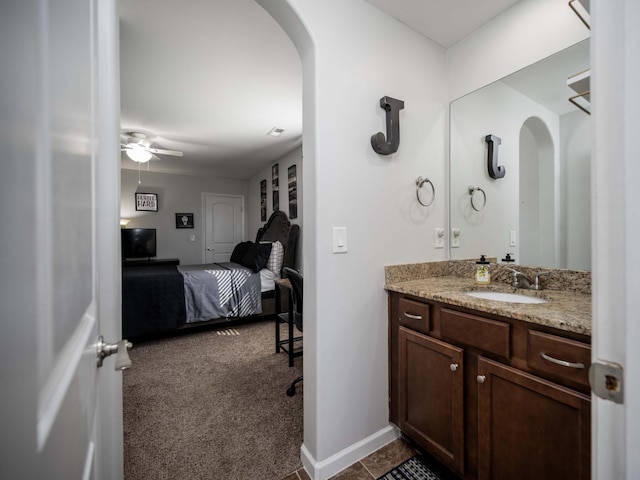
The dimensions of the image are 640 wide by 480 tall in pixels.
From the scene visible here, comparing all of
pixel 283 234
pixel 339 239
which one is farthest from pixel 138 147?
pixel 339 239

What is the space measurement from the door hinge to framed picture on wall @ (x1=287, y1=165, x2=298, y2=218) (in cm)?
384

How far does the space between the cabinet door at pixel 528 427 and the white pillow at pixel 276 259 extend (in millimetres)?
3122

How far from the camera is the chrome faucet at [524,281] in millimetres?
1518

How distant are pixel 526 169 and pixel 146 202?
A: 606 centimetres

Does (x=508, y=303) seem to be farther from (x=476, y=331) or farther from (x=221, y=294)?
(x=221, y=294)

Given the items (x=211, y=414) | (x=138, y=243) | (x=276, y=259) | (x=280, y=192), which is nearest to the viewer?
(x=211, y=414)

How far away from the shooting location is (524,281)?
5.15 ft

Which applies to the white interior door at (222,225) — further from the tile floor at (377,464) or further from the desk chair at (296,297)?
the tile floor at (377,464)

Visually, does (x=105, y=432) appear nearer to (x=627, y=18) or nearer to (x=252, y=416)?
(x=252, y=416)

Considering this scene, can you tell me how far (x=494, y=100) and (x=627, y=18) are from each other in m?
1.62

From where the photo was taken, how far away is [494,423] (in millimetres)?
1163

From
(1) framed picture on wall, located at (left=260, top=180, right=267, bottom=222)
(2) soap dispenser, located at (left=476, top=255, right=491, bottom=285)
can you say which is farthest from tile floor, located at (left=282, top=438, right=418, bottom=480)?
(1) framed picture on wall, located at (left=260, top=180, right=267, bottom=222)

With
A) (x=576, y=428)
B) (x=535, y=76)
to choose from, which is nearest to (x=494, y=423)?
(x=576, y=428)

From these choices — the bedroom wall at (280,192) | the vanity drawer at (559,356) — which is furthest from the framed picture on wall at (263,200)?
Result: the vanity drawer at (559,356)
